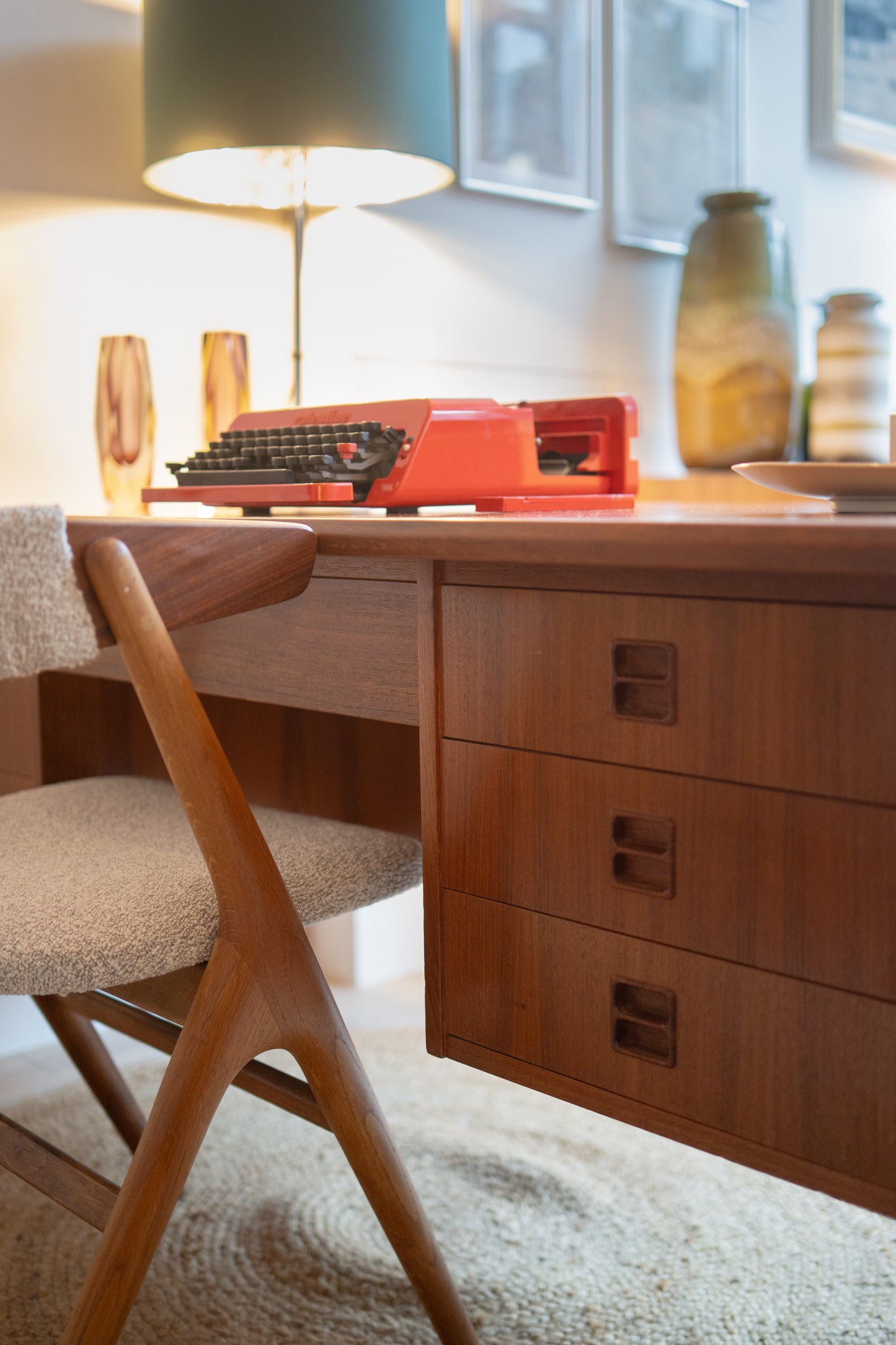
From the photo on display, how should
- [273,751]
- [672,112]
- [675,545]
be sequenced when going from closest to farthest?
[675,545] < [273,751] < [672,112]

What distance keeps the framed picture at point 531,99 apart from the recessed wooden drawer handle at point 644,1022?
167 centimetres

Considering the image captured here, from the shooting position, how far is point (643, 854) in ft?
2.95

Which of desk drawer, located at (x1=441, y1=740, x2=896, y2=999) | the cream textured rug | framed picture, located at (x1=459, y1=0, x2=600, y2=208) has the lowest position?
the cream textured rug

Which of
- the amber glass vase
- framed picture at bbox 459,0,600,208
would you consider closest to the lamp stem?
the amber glass vase

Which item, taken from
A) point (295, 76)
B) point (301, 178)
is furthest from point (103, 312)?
point (295, 76)

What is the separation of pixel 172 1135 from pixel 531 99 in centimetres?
195

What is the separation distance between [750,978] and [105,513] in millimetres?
1116

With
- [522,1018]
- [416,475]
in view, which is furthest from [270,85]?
[522,1018]

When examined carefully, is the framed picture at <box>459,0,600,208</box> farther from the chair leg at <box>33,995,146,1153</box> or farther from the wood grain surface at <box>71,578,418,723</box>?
the chair leg at <box>33,995,146,1153</box>

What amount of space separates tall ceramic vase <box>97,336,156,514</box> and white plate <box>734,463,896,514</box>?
3.21 ft

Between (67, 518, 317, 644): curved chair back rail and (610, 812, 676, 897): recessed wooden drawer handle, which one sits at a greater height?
(67, 518, 317, 644): curved chair back rail

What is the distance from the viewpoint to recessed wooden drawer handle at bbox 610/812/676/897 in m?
0.89

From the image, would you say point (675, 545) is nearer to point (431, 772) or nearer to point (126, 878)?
point (431, 772)

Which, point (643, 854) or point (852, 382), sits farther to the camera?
point (852, 382)
